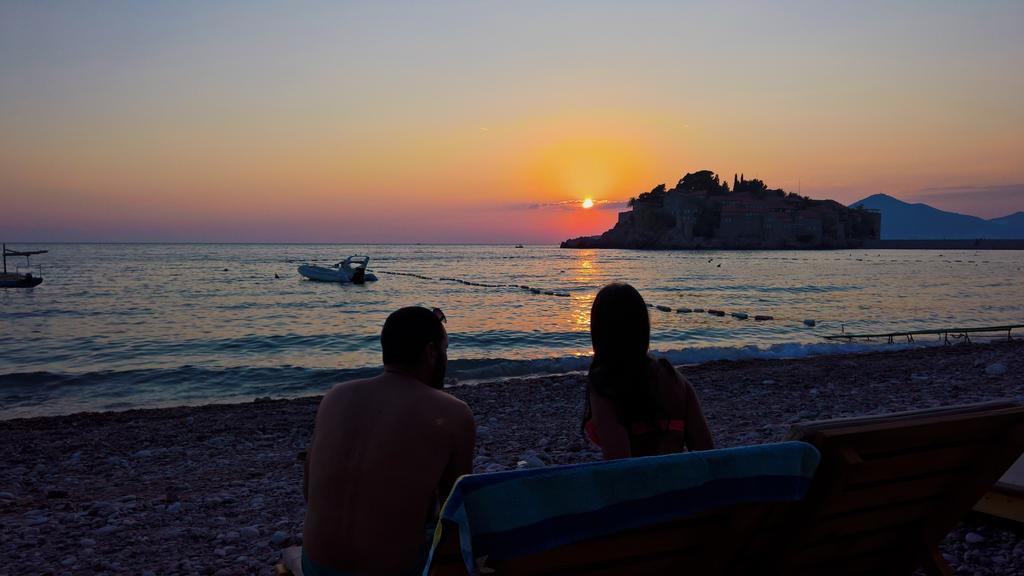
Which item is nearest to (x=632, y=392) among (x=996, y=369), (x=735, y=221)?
(x=996, y=369)

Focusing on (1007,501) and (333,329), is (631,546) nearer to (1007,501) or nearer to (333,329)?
(1007,501)

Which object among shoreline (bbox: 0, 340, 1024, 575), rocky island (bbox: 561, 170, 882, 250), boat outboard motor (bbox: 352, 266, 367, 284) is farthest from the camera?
rocky island (bbox: 561, 170, 882, 250)

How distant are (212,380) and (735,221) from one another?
152765mm

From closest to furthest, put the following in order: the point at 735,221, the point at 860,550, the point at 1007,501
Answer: the point at 860,550, the point at 1007,501, the point at 735,221

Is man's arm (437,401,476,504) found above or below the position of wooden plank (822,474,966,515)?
above

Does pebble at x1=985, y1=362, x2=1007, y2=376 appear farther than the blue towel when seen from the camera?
Yes

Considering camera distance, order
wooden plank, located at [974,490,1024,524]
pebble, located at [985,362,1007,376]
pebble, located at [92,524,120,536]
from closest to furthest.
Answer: wooden plank, located at [974,490,1024,524], pebble, located at [92,524,120,536], pebble, located at [985,362,1007,376]

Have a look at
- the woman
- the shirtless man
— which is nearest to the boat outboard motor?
the woman

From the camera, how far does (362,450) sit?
220 cm

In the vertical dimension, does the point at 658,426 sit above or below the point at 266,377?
above

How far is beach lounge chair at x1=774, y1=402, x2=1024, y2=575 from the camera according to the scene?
2160 mm

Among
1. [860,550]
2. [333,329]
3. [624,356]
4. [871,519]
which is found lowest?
[333,329]

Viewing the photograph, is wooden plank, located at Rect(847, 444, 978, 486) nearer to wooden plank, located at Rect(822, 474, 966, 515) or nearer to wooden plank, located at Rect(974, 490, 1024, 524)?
wooden plank, located at Rect(822, 474, 966, 515)

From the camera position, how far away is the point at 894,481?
2.43 meters
